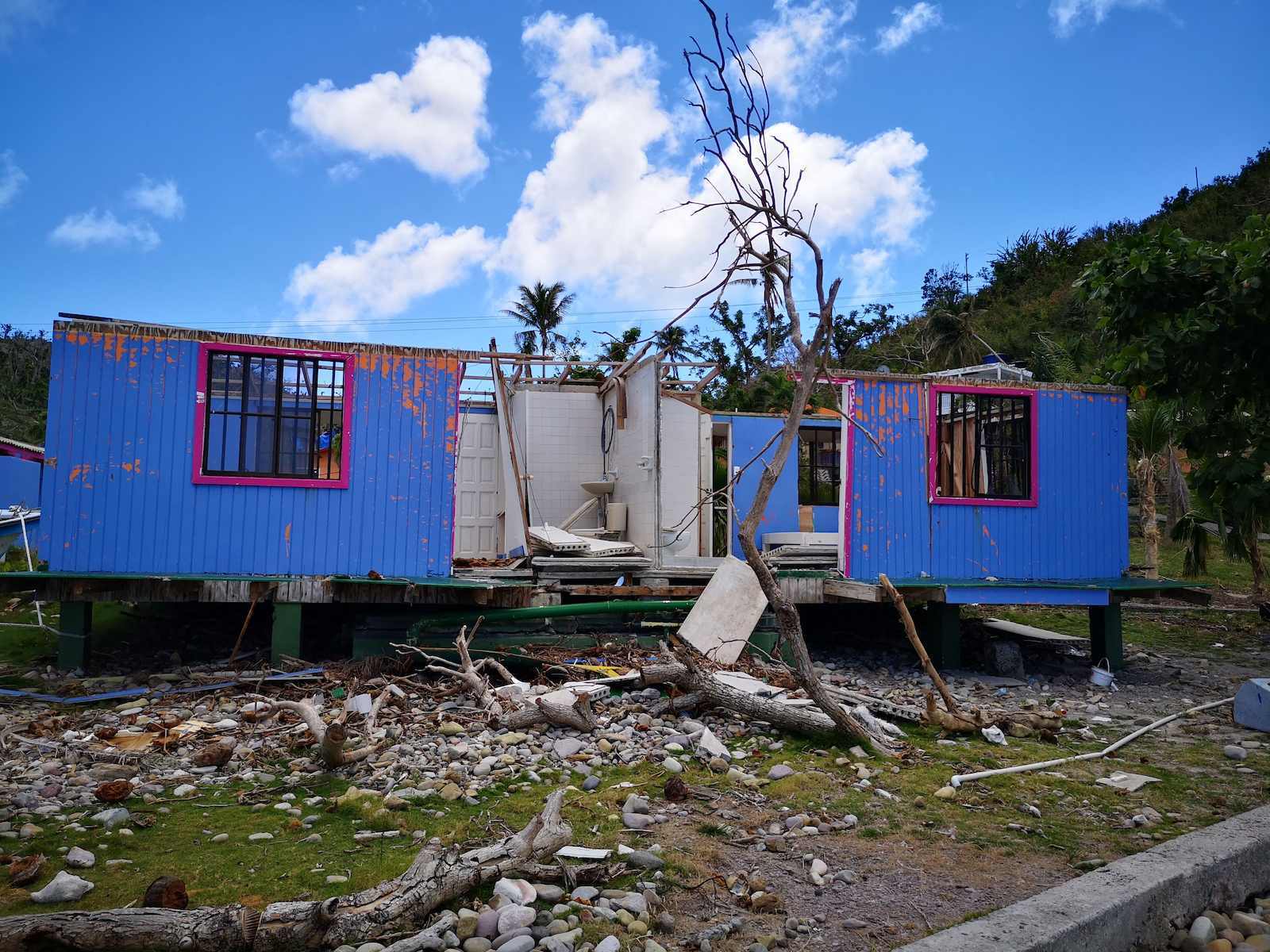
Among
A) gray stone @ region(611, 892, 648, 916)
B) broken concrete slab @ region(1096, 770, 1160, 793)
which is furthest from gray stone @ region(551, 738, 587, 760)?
broken concrete slab @ region(1096, 770, 1160, 793)

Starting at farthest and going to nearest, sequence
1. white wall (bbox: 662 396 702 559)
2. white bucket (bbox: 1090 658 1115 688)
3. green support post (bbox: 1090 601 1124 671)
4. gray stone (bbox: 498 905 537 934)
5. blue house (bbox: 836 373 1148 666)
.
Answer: white wall (bbox: 662 396 702 559) < blue house (bbox: 836 373 1148 666) < green support post (bbox: 1090 601 1124 671) < white bucket (bbox: 1090 658 1115 688) < gray stone (bbox: 498 905 537 934)

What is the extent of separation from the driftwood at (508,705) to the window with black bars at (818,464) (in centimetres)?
955

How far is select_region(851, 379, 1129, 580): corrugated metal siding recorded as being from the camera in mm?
10398

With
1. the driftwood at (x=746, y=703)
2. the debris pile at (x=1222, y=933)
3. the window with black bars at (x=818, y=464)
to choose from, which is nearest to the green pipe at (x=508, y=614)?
the driftwood at (x=746, y=703)

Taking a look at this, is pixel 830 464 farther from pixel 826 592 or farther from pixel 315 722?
pixel 315 722

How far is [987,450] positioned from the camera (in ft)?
35.7

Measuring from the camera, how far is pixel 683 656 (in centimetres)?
705

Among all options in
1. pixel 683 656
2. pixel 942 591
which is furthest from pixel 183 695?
pixel 942 591

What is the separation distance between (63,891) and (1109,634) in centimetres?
1009

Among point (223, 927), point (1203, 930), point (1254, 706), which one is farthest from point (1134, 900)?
point (1254, 706)

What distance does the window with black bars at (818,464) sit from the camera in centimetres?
1645

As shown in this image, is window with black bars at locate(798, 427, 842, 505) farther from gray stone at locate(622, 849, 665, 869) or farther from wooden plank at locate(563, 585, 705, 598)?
gray stone at locate(622, 849, 665, 869)

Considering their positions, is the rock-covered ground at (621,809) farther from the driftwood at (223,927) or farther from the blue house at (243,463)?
the blue house at (243,463)

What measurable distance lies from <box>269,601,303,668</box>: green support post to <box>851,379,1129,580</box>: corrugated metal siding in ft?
19.9
